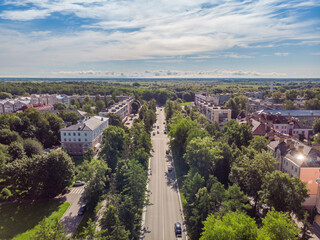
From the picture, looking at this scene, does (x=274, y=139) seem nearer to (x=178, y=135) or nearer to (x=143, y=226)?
(x=178, y=135)

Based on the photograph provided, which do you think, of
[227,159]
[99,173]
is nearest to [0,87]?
[99,173]

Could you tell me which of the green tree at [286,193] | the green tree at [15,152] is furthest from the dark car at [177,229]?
the green tree at [15,152]

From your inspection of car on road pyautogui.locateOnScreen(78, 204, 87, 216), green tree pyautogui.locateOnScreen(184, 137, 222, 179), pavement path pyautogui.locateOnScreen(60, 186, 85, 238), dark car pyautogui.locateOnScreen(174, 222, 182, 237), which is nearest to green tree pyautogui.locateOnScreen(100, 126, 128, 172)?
pavement path pyautogui.locateOnScreen(60, 186, 85, 238)

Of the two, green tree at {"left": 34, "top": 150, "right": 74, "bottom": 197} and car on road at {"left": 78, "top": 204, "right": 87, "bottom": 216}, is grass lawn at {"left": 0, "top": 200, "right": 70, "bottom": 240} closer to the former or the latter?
green tree at {"left": 34, "top": 150, "right": 74, "bottom": 197}

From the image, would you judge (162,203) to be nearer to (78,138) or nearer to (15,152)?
(15,152)

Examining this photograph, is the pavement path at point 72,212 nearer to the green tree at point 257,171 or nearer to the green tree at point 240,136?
the green tree at point 257,171

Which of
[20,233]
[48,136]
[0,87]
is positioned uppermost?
[0,87]

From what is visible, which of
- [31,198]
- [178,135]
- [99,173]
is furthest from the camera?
[178,135]

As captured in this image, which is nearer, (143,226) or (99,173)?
(143,226)
